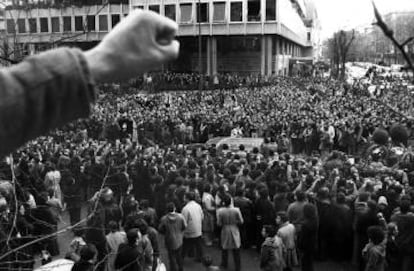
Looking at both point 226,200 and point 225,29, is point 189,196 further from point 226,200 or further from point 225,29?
point 225,29

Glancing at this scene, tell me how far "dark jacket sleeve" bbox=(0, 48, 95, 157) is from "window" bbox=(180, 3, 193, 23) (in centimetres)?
6047

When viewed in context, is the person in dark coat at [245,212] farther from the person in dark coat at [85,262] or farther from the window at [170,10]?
the window at [170,10]

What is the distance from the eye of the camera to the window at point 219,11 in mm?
59669

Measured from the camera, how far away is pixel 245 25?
195 ft

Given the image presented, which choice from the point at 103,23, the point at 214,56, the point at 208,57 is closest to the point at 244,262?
the point at 214,56

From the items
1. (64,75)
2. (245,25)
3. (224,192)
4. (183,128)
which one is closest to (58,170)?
(224,192)

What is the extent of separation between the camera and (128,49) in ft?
3.84

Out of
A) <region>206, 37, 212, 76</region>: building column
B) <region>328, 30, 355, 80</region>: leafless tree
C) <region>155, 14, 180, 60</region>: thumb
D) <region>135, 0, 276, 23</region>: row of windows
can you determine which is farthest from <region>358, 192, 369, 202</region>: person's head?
<region>206, 37, 212, 76</region>: building column

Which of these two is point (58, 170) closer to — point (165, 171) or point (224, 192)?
point (165, 171)

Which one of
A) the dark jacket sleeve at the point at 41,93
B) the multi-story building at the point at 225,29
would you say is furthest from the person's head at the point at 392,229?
the multi-story building at the point at 225,29

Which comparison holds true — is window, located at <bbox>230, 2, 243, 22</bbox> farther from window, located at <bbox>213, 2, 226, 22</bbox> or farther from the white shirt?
the white shirt

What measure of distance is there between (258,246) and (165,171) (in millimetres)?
3060

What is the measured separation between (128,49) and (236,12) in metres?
60.1

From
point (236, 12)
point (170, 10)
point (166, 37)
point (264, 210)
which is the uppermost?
point (170, 10)
